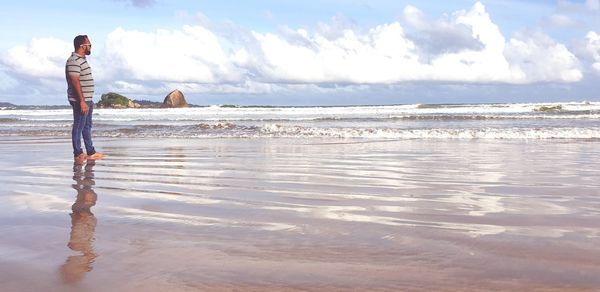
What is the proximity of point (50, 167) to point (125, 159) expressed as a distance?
3.98ft

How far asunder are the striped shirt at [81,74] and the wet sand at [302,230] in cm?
193

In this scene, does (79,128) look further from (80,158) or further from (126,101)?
(126,101)

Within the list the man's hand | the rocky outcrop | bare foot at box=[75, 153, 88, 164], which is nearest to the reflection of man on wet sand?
bare foot at box=[75, 153, 88, 164]

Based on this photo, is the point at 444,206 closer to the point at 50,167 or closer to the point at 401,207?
the point at 401,207

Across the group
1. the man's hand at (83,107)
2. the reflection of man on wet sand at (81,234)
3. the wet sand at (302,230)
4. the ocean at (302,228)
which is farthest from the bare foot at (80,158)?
the reflection of man on wet sand at (81,234)

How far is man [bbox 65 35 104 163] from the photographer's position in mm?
7527

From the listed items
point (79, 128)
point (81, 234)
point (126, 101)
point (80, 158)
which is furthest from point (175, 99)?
point (81, 234)

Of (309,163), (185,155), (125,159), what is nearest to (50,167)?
(125,159)

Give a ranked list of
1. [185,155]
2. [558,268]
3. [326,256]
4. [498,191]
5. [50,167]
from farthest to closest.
Answer: [185,155] < [50,167] < [498,191] < [326,256] < [558,268]

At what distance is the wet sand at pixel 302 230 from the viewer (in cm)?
218

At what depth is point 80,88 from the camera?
758cm

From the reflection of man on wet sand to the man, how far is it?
8.96ft

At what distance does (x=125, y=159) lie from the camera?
7.68 metres

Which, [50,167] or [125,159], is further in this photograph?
[125,159]
